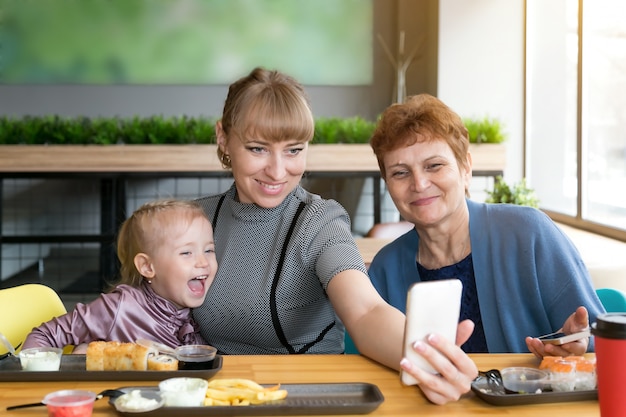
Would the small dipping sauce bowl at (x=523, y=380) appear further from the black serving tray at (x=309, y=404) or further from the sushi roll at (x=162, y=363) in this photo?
the sushi roll at (x=162, y=363)

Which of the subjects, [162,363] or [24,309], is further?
[24,309]

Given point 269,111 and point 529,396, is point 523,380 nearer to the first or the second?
point 529,396

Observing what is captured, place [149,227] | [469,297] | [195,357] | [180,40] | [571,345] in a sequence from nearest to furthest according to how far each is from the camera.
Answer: [195,357]
[571,345]
[149,227]
[469,297]
[180,40]

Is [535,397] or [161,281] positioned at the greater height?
[161,281]

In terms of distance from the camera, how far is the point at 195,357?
1.64 meters

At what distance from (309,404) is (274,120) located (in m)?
0.88

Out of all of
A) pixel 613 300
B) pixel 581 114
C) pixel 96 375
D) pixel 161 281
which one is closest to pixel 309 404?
pixel 96 375

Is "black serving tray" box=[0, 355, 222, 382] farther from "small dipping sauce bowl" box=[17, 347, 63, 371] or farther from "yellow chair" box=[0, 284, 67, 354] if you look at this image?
"yellow chair" box=[0, 284, 67, 354]

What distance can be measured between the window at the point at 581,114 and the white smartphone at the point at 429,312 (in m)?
3.94

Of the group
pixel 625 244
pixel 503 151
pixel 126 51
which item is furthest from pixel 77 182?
pixel 126 51

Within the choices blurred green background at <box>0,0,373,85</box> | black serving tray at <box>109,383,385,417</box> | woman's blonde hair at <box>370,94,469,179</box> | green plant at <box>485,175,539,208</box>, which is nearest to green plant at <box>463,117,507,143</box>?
green plant at <box>485,175,539,208</box>

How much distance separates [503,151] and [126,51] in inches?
250

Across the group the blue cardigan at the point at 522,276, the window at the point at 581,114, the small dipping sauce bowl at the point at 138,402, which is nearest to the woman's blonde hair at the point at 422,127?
the blue cardigan at the point at 522,276

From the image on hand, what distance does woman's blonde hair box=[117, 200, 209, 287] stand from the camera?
2.18 meters
